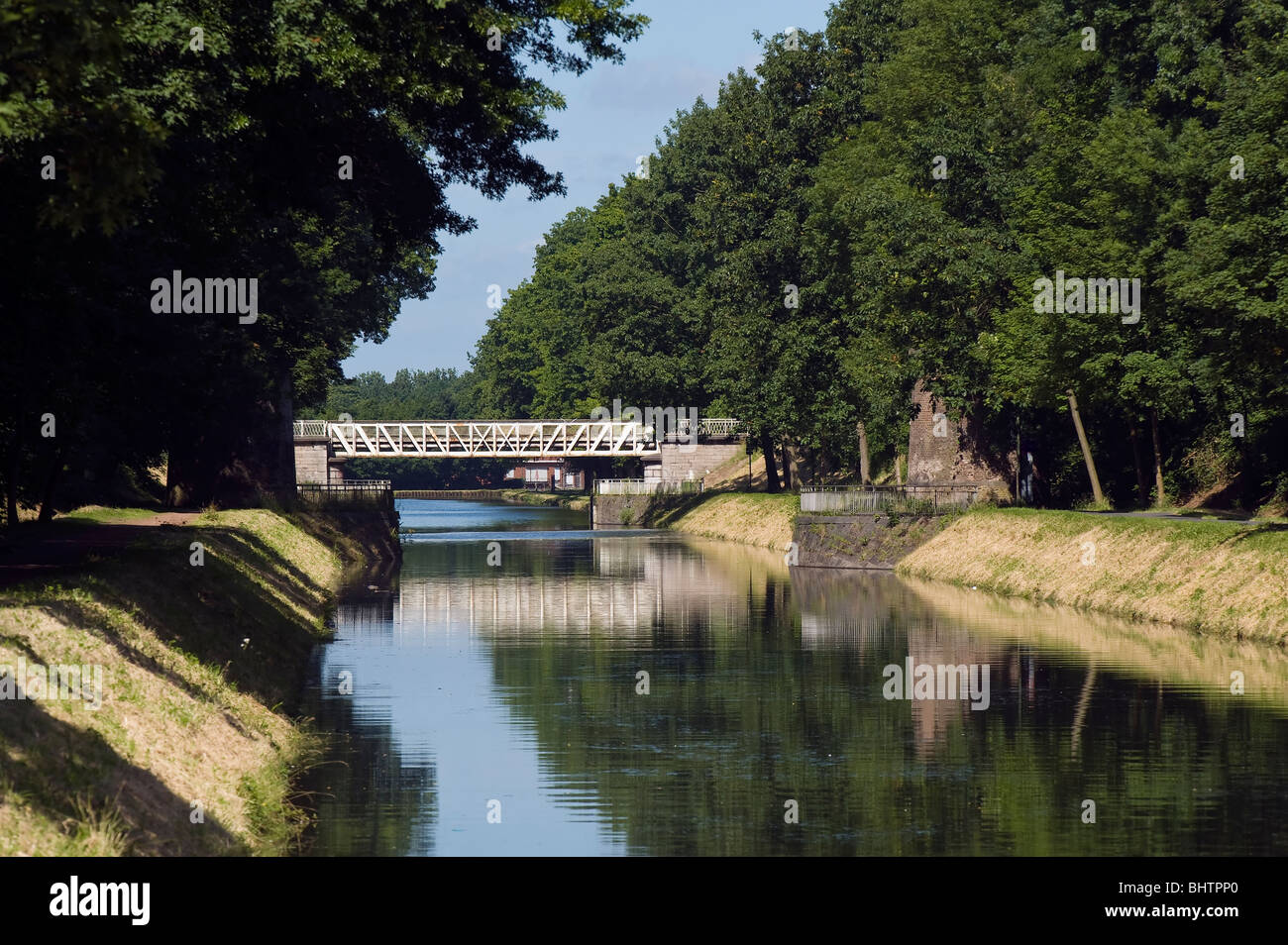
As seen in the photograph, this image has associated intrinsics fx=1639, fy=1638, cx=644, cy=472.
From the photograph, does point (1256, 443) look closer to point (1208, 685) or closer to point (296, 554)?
point (1208, 685)

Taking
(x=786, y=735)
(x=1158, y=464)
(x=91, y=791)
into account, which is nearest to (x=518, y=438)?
(x=1158, y=464)

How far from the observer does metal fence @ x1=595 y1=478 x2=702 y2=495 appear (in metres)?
113

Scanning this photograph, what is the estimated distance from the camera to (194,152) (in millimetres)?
25344

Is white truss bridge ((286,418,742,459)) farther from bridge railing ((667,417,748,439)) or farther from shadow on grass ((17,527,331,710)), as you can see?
shadow on grass ((17,527,331,710))

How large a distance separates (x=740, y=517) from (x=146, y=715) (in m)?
72.7

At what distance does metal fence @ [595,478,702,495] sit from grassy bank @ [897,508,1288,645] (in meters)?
51.6

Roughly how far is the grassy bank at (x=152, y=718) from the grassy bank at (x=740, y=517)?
47.0 metres

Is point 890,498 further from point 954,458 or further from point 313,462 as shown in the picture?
point 313,462

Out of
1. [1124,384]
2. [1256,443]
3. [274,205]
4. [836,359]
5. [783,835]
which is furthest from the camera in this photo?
[836,359]

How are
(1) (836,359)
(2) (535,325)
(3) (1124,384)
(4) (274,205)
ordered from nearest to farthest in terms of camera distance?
1. (4) (274,205)
2. (3) (1124,384)
3. (1) (836,359)
4. (2) (535,325)

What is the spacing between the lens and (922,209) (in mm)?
59812

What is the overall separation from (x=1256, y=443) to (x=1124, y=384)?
911cm

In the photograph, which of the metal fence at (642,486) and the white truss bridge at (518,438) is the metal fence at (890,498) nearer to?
the metal fence at (642,486)
